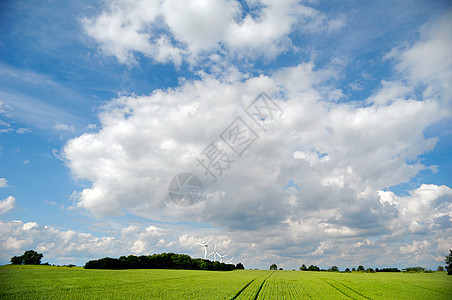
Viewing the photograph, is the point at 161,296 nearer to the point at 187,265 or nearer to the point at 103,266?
the point at 103,266

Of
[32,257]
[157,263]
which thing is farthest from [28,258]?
[157,263]

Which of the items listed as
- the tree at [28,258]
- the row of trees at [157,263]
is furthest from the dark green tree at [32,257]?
the row of trees at [157,263]

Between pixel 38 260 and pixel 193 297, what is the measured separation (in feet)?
436

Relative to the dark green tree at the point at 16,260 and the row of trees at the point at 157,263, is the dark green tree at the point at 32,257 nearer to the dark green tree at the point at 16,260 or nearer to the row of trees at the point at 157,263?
the dark green tree at the point at 16,260

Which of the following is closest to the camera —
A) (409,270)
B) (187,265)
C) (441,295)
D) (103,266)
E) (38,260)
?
(441,295)

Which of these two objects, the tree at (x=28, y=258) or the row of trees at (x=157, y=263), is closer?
the row of trees at (x=157, y=263)

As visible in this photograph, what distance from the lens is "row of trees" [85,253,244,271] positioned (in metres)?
109

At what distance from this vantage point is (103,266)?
108 meters

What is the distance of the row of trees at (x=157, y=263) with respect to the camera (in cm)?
10925

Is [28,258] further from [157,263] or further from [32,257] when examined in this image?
[157,263]

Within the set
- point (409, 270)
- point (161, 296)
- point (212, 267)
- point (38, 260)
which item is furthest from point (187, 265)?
point (409, 270)

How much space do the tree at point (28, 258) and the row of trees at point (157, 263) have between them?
47334 mm

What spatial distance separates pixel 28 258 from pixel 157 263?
61658 millimetres

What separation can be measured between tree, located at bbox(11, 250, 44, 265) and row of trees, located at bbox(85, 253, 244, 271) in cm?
4733
